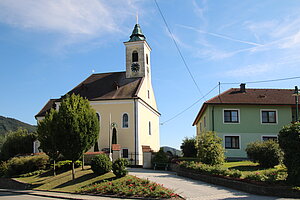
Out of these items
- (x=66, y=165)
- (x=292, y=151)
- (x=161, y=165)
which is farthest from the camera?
(x=161, y=165)

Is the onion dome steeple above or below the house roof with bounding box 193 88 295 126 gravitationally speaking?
above

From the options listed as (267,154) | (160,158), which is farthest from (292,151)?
(160,158)

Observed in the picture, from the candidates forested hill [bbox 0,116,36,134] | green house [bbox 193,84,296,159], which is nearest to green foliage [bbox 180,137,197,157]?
green house [bbox 193,84,296,159]

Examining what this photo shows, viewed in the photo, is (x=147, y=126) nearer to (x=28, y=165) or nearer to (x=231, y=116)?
(x=231, y=116)

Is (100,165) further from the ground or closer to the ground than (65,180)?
further from the ground

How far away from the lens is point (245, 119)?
99.0 ft

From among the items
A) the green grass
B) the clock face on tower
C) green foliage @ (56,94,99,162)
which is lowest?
the green grass

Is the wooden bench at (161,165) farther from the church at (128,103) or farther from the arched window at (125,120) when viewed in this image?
the arched window at (125,120)

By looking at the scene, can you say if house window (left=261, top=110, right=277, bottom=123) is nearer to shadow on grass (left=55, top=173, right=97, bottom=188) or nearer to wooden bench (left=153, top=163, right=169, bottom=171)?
wooden bench (left=153, top=163, right=169, bottom=171)

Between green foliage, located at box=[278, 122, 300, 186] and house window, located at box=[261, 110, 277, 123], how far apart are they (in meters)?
16.3

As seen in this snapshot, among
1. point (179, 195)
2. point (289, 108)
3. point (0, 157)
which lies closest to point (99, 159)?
point (179, 195)

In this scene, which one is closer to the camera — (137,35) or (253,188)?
(253,188)

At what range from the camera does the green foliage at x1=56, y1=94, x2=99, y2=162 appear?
68.8 ft

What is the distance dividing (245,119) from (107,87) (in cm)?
1746
